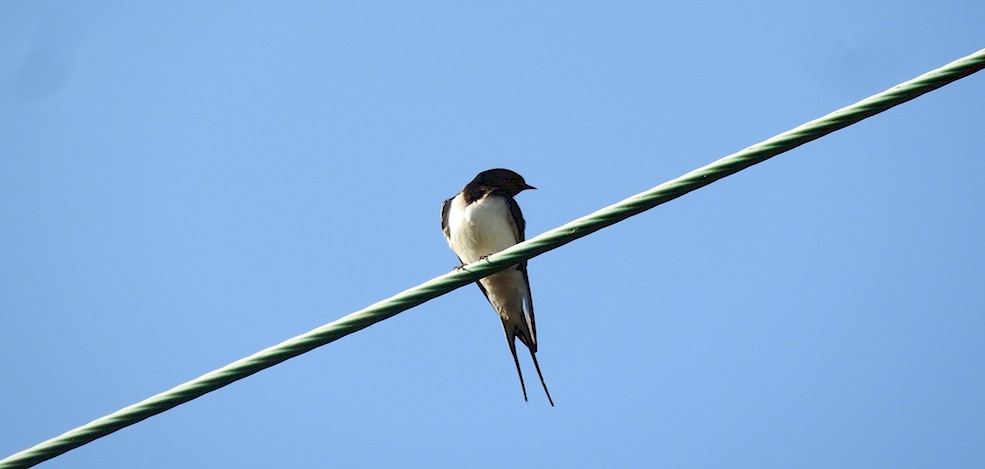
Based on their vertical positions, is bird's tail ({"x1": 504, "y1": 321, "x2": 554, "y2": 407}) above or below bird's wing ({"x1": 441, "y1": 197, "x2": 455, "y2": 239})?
below

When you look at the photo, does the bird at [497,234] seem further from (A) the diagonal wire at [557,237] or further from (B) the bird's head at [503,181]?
(A) the diagonal wire at [557,237]

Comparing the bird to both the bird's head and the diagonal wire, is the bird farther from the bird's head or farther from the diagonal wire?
the diagonal wire

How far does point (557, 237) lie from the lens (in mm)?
3350

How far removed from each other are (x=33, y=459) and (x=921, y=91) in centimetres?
280

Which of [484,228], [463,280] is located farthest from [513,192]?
[463,280]

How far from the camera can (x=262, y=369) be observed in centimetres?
319

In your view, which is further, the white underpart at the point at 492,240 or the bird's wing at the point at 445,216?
the bird's wing at the point at 445,216

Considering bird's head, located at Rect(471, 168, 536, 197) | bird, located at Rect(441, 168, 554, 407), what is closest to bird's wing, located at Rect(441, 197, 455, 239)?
bird, located at Rect(441, 168, 554, 407)

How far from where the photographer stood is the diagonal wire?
2.98m

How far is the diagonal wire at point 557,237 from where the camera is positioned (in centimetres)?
298

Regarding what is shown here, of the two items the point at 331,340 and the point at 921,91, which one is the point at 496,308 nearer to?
the point at 331,340

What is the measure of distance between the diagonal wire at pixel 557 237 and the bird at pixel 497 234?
3303mm

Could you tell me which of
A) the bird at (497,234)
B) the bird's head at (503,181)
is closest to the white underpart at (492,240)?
the bird at (497,234)

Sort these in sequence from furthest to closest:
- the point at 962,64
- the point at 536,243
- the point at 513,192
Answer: the point at 513,192 → the point at 536,243 → the point at 962,64
